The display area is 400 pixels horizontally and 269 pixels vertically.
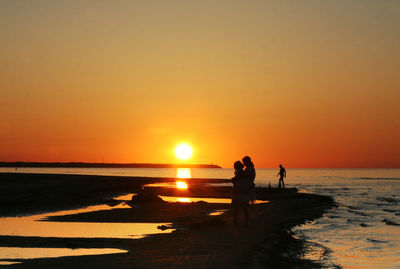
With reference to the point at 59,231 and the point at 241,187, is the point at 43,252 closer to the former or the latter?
the point at 59,231

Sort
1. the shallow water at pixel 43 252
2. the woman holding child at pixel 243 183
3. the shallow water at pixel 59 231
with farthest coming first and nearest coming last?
the woman holding child at pixel 243 183 → the shallow water at pixel 59 231 → the shallow water at pixel 43 252

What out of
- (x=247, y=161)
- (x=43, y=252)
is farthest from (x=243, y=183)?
(x=43, y=252)

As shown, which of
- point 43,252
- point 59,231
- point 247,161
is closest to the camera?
point 43,252

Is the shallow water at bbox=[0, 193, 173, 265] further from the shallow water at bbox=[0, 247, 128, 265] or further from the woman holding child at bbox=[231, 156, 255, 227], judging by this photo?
the woman holding child at bbox=[231, 156, 255, 227]

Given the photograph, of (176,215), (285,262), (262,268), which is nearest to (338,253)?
(285,262)

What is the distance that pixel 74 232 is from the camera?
17.5 m

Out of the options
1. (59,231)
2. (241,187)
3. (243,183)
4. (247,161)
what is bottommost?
(59,231)

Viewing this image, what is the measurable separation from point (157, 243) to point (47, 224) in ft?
25.8

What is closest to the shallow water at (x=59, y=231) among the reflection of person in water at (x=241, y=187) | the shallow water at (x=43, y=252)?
the shallow water at (x=43, y=252)

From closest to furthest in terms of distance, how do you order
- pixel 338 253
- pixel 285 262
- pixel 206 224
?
pixel 285 262 < pixel 338 253 < pixel 206 224

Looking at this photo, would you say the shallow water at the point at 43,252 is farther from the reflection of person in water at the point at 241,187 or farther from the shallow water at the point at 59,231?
the reflection of person in water at the point at 241,187

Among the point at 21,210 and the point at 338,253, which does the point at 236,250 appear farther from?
the point at 21,210

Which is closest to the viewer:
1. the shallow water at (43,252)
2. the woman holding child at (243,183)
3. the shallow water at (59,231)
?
the shallow water at (43,252)

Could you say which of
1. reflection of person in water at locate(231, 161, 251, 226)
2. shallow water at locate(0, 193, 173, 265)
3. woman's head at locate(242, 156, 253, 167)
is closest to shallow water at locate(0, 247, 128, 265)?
shallow water at locate(0, 193, 173, 265)
